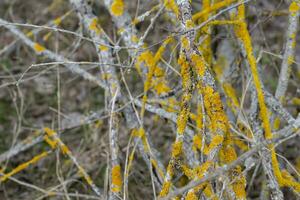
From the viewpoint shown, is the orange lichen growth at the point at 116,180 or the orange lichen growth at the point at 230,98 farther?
the orange lichen growth at the point at 230,98

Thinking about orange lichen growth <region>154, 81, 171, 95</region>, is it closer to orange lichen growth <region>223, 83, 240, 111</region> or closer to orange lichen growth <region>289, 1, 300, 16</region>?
orange lichen growth <region>223, 83, 240, 111</region>

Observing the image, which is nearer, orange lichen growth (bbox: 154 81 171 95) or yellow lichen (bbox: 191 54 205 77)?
yellow lichen (bbox: 191 54 205 77)

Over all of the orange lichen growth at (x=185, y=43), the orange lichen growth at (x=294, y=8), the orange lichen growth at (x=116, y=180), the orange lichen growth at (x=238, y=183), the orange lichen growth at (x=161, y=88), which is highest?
the orange lichen growth at (x=294, y=8)

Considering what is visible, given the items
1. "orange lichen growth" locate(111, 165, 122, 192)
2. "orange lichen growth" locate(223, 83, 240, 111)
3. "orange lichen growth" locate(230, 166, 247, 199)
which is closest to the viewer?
"orange lichen growth" locate(230, 166, 247, 199)

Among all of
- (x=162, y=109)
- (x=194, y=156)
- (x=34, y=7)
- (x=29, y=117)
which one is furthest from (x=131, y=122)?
(x=34, y=7)

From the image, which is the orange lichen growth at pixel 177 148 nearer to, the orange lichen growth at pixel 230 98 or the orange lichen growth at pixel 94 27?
the orange lichen growth at pixel 230 98

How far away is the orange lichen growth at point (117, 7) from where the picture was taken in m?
2.12

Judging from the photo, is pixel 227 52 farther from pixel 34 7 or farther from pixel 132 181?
pixel 34 7

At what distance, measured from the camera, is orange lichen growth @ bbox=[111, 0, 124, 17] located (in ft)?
6.95

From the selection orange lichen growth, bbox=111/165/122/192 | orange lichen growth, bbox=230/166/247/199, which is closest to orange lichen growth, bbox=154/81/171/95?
orange lichen growth, bbox=111/165/122/192

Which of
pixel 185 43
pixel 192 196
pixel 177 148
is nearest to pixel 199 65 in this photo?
pixel 185 43

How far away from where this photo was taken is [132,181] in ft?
8.52

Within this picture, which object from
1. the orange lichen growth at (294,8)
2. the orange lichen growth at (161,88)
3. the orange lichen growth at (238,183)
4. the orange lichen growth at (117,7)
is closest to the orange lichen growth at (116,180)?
the orange lichen growth at (161,88)

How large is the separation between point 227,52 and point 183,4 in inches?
49.7
